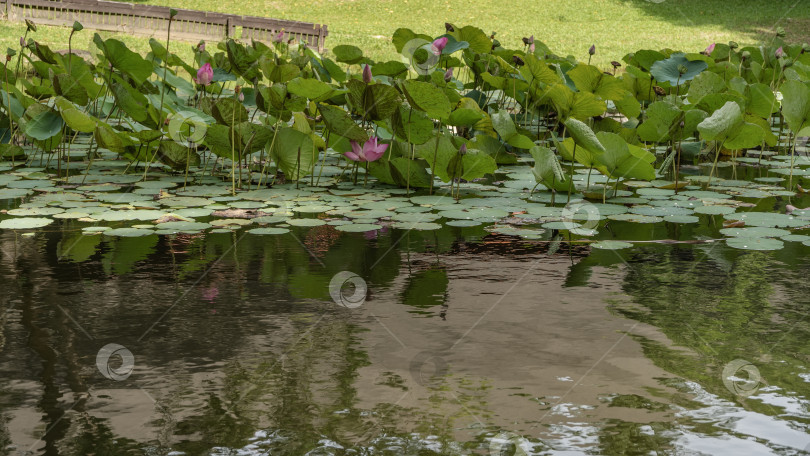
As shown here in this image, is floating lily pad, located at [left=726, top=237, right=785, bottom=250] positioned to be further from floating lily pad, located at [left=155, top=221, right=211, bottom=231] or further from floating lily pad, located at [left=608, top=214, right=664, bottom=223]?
floating lily pad, located at [left=155, top=221, right=211, bottom=231]

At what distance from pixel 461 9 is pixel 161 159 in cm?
1891

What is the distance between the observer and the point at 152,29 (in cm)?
1598

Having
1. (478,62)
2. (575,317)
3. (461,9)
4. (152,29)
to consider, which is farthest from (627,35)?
(575,317)

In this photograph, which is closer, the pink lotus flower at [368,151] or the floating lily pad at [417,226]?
the floating lily pad at [417,226]

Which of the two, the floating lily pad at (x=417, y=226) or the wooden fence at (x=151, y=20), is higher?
the wooden fence at (x=151, y=20)

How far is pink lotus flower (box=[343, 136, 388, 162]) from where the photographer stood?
4473 millimetres

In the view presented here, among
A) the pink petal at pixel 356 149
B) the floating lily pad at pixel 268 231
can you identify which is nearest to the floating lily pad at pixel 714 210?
the pink petal at pixel 356 149

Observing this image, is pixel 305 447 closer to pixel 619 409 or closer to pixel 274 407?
pixel 274 407

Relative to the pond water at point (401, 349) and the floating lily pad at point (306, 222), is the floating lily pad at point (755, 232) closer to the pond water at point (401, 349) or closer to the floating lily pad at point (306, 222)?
the pond water at point (401, 349)

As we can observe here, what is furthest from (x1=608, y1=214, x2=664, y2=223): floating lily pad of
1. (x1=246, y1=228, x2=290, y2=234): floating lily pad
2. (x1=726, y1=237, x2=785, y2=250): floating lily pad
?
(x1=246, y1=228, x2=290, y2=234): floating lily pad

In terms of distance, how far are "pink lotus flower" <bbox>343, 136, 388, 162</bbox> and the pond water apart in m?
1.18

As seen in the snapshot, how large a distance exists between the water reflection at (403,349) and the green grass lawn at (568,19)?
13.6 m

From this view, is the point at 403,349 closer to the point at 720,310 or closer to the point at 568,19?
the point at 720,310

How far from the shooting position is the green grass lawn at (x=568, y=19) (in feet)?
59.7
